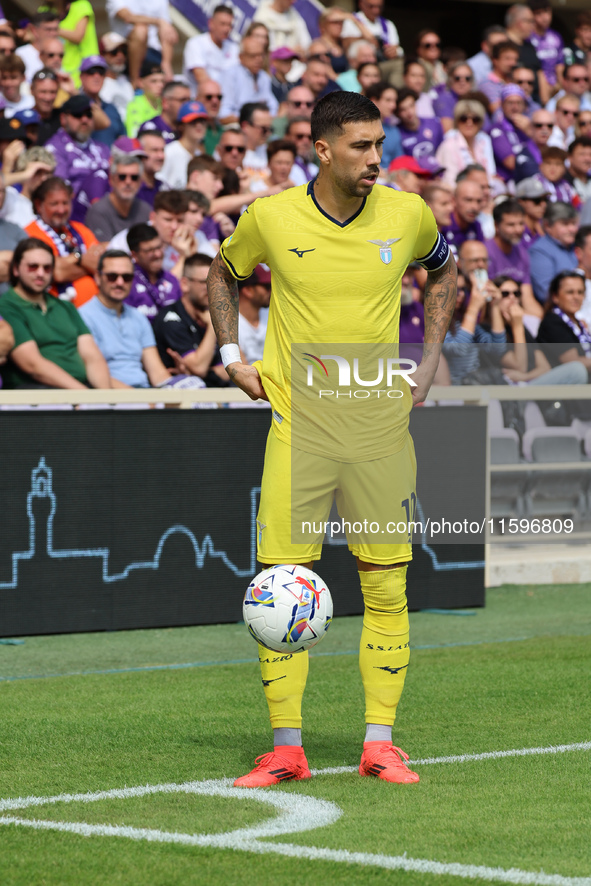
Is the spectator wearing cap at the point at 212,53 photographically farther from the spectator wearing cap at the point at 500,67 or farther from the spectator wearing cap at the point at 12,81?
the spectator wearing cap at the point at 500,67

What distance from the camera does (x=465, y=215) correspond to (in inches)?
551

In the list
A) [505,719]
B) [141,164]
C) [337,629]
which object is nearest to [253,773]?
[505,719]

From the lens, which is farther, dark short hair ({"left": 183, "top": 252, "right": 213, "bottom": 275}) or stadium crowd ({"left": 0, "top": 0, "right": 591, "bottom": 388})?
dark short hair ({"left": 183, "top": 252, "right": 213, "bottom": 275})

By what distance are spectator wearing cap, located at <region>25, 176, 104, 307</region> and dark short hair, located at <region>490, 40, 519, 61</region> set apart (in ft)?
30.8

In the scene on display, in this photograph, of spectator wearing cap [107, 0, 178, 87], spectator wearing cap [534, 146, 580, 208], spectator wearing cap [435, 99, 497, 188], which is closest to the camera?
spectator wearing cap [107, 0, 178, 87]

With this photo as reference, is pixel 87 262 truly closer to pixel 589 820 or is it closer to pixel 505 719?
pixel 505 719

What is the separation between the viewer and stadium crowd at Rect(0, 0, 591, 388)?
1044 cm

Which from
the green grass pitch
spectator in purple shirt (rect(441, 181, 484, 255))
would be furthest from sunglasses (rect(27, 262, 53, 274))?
spectator in purple shirt (rect(441, 181, 484, 255))

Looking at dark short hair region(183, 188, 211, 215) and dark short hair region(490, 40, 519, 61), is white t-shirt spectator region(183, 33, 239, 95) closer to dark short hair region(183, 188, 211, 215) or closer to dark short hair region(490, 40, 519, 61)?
dark short hair region(183, 188, 211, 215)

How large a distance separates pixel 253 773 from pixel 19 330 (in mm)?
5265

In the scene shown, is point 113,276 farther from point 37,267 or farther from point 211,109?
point 211,109

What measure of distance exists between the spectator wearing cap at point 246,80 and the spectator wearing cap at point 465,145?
2.12 m

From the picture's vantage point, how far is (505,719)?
607 cm

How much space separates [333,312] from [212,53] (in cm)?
1159
